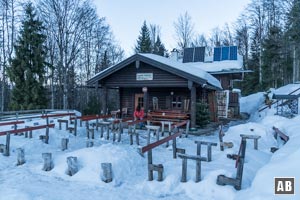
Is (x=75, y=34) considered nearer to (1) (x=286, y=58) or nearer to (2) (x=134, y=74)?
(2) (x=134, y=74)

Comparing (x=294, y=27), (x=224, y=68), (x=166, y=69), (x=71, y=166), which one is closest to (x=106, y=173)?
(x=71, y=166)

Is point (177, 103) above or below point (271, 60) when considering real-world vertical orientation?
below

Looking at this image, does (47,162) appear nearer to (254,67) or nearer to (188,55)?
(188,55)

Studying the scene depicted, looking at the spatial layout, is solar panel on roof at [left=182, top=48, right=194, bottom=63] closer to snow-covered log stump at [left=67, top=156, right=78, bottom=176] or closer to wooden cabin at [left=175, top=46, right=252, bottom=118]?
wooden cabin at [left=175, top=46, right=252, bottom=118]

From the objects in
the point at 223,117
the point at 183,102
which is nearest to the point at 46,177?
the point at 183,102

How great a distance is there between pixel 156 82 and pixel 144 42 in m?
Result: 30.3

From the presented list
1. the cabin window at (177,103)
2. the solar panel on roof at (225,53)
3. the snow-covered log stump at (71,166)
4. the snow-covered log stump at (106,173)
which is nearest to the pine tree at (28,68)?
the cabin window at (177,103)

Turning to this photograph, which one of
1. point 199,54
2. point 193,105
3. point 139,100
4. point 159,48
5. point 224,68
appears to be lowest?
point 193,105

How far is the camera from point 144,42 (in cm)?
4519

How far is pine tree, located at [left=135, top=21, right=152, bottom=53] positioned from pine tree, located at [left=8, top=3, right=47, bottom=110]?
2194 cm

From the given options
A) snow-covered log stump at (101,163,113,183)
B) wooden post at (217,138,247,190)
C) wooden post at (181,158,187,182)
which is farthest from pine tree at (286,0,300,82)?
snow-covered log stump at (101,163,113,183)

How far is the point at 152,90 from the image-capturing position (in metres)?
19.4
